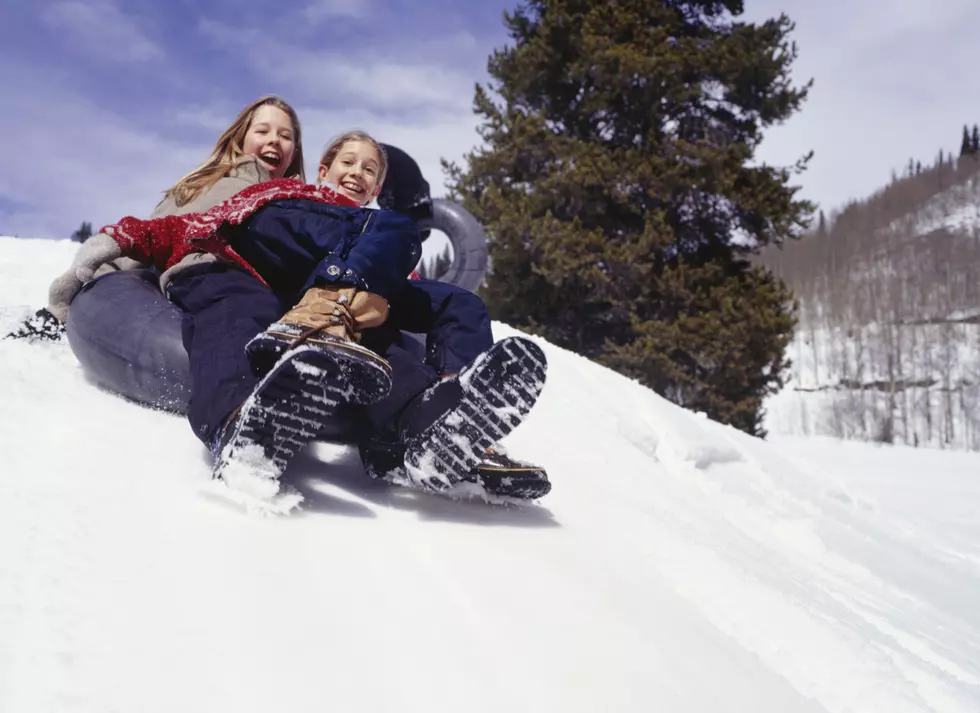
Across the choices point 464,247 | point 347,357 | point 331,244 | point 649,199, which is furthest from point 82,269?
point 649,199

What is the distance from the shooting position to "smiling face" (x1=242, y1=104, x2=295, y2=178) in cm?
203

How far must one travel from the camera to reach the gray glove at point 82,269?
1835 millimetres

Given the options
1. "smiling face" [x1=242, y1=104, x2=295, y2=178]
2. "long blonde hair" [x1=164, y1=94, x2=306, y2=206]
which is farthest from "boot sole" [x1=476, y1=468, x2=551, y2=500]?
"smiling face" [x1=242, y1=104, x2=295, y2=178]

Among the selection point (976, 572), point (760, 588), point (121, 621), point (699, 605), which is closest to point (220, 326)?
point (121, 621)

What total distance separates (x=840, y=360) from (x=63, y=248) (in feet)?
87.9

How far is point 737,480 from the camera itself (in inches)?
111

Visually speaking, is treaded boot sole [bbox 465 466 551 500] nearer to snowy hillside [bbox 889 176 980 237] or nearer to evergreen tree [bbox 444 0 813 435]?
evergreen tree [bbox 444 0 813 435]

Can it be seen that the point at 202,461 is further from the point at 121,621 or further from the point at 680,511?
the point at 680,511

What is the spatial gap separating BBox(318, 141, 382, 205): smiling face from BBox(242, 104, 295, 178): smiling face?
24cm

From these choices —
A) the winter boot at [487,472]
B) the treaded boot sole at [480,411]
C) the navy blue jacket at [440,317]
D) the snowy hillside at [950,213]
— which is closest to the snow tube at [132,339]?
the navy blue jacket at [440,317]

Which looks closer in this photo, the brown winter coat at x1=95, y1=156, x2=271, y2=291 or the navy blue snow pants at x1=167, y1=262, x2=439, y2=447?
the navy blue snow pants at x1=167, y1=262, x2=439, y2=447

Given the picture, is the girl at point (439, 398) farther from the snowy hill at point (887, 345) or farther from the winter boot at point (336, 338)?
the snowy hill at point (887, 345)

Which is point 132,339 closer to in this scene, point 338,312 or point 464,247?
point 338,312

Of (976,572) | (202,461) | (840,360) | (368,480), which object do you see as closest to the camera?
(202,461)
